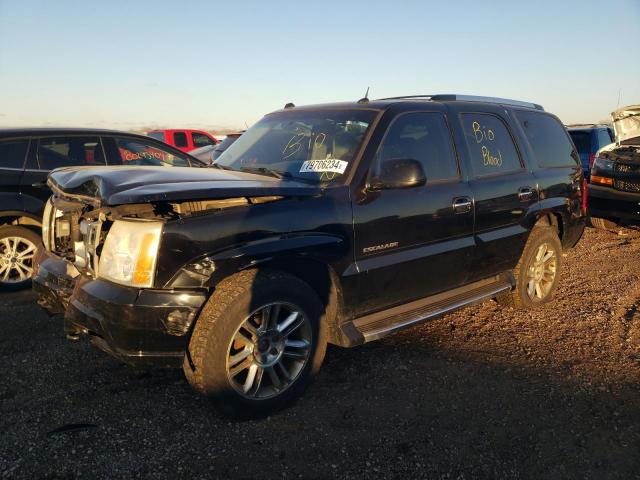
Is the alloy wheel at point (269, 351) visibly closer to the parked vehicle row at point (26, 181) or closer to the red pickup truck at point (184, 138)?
the parked vehicle row at point (26, 181)

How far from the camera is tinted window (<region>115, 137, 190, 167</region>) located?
589 cm

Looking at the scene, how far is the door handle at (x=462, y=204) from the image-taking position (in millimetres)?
3739

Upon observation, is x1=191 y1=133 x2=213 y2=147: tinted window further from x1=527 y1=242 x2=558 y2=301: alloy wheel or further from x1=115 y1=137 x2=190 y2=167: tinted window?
x1=527 y1=242 x2=558 y2=301: alloy wheel

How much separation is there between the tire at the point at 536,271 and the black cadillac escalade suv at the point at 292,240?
0.05m

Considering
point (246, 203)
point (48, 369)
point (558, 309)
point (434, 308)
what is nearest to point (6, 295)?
point (48, 369)

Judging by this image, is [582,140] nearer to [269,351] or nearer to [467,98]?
[467,98]

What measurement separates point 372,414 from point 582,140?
32.4 feet

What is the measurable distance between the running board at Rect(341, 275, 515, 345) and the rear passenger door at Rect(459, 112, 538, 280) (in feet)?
0.38

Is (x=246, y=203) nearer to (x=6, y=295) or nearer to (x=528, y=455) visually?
(x=528, y=455)

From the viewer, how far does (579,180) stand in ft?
17.1

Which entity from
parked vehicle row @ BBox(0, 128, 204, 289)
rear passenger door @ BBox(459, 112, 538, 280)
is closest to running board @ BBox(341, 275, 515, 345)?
rear passenger door @ BBox(459, 112, 538, 280)

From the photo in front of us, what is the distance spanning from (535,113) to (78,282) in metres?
4.41

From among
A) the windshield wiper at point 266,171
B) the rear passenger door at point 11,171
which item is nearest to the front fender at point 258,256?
the windshield wiper at point 266,171

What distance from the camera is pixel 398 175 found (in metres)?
3.20
